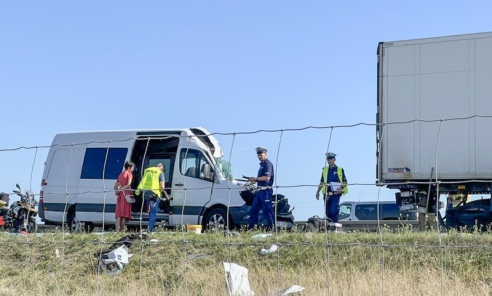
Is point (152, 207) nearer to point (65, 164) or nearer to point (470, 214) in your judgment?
point (65, 164)

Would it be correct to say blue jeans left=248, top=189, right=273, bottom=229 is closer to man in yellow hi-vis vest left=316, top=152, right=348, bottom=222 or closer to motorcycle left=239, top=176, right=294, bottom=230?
motorcycle left=239, top=176, right=294, bottom=230

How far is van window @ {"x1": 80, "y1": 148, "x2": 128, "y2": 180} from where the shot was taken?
20812 millimetres

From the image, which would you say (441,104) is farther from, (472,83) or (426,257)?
(426,257)

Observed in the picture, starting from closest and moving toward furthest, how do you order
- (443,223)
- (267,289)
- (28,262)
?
(267,289)
(28,262)
(443,223)

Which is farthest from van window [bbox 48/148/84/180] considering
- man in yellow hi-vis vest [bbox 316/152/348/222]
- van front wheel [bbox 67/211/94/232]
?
man in yellow hi-vis vest [bbox 316/152/348/222]

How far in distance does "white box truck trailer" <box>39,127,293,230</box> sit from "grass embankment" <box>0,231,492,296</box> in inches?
215

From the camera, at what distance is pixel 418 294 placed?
10.0m

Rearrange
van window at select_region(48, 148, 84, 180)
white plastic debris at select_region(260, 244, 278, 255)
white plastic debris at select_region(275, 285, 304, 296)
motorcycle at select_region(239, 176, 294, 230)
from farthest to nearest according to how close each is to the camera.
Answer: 1. van window at select_region(48, 148, 84, 180)
2. motorcycle at select_region(239, 176, 294, 230)
3. white plastic debris at select_region(260, 244, 278, 255)
4. white plastic debris at select_region(275, 285, 304, 296)

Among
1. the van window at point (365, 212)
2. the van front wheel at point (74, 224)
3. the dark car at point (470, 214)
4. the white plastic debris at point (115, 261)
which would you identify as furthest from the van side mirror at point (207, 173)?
the van window at point (365, 212)

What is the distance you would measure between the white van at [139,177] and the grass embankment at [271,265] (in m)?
5.51

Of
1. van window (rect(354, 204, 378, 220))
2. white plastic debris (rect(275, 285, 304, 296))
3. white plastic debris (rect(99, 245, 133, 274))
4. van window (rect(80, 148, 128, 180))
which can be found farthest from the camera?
van window (rect(354, 204, 378, 220))

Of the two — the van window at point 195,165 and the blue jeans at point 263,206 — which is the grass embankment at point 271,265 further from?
the van window at point 195,165

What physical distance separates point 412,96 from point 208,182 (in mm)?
4581

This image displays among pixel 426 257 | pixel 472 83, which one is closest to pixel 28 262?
pixel 426 257
